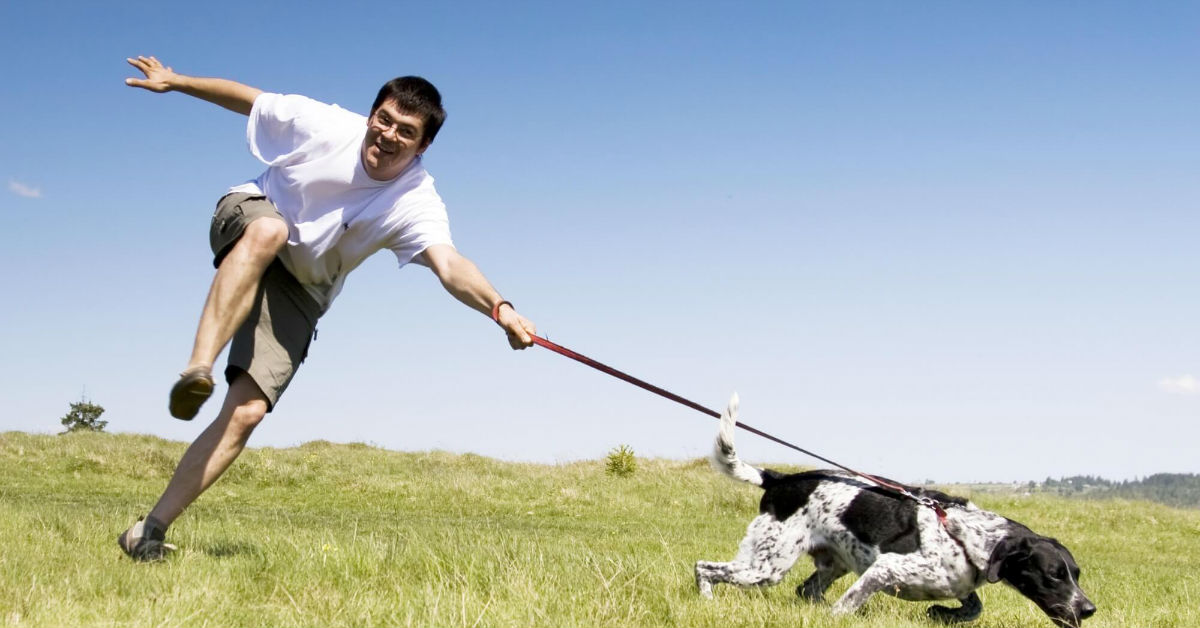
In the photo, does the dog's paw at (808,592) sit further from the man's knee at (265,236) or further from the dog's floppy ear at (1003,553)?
the man's knee at (265,236)

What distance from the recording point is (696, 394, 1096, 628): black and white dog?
5031 mm

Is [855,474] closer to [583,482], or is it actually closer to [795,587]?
[795,587]

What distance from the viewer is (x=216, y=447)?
15.7 feet

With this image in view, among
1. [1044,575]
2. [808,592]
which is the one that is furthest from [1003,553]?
[808,592]

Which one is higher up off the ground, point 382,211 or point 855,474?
point 382,211

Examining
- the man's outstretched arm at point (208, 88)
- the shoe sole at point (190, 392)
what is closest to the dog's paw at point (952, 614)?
the shoe sole at point (190, 392)

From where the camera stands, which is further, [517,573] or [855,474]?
[855,474]

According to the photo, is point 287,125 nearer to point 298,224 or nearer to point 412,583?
point 298,224

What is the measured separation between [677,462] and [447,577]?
20581 millimetres

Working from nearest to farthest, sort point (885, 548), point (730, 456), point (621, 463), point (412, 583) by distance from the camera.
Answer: point (412, 583) < point (885, 548) < point (730, 456) < point (621, 463)

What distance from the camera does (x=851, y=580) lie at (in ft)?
23.9

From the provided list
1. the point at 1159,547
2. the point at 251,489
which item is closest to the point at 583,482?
the point at 251,489

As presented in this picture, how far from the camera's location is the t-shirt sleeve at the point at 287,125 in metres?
4.76

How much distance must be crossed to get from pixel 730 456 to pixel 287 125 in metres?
3.05
